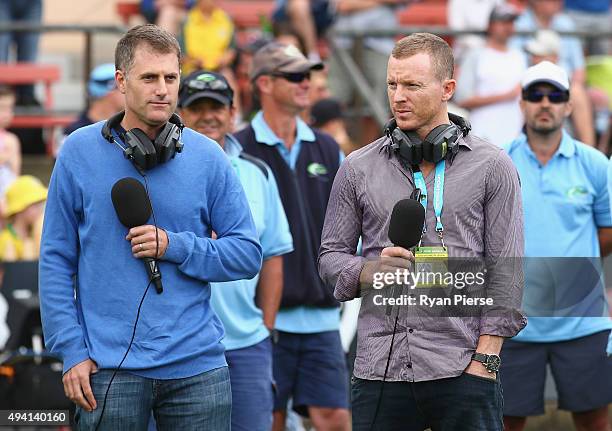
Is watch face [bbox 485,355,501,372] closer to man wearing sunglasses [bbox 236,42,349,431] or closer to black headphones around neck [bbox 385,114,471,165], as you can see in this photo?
black headphones around neck [bbox 385,114,471,165]

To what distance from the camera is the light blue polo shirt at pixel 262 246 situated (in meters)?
6.39

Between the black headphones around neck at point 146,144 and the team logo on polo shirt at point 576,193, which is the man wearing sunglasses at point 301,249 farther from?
the black headphones around neck at point 146,144

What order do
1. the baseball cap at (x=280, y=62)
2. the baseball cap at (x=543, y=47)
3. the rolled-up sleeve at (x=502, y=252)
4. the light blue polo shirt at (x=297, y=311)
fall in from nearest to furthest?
1. the rolled-up sleeve at (x=502, y=252)
2. the light blue polo shirt at (x=297, y=311)
3. the baseball cap at (x=280, y=62)
4. the baseball cap at (x=543, y=47)

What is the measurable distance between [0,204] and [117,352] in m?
5.43

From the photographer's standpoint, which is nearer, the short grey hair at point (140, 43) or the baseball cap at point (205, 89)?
the short grey hair at point (140, 43)

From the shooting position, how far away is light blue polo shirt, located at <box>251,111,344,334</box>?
7367 millimetres

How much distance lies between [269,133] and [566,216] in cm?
177

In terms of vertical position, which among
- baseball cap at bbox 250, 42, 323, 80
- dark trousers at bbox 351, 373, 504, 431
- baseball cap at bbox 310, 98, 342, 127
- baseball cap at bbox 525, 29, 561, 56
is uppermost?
baseball cap at bbox 525, 29, 561, 56

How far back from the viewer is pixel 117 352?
4.82 metres

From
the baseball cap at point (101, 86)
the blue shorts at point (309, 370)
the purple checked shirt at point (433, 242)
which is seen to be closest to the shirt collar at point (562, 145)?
the blue shorts at point (309, 370)

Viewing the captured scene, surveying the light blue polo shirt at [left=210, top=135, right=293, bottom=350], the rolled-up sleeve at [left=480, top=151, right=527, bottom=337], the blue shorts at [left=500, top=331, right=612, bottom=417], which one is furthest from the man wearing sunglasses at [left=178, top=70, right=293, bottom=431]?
the rolled-up sleeve at [left=480, top=151, right=527, bottom=337]

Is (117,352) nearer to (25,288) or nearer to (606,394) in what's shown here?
(606,394)

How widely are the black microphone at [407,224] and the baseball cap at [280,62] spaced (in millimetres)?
3136

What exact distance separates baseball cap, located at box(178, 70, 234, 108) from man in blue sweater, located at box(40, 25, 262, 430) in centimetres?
179
